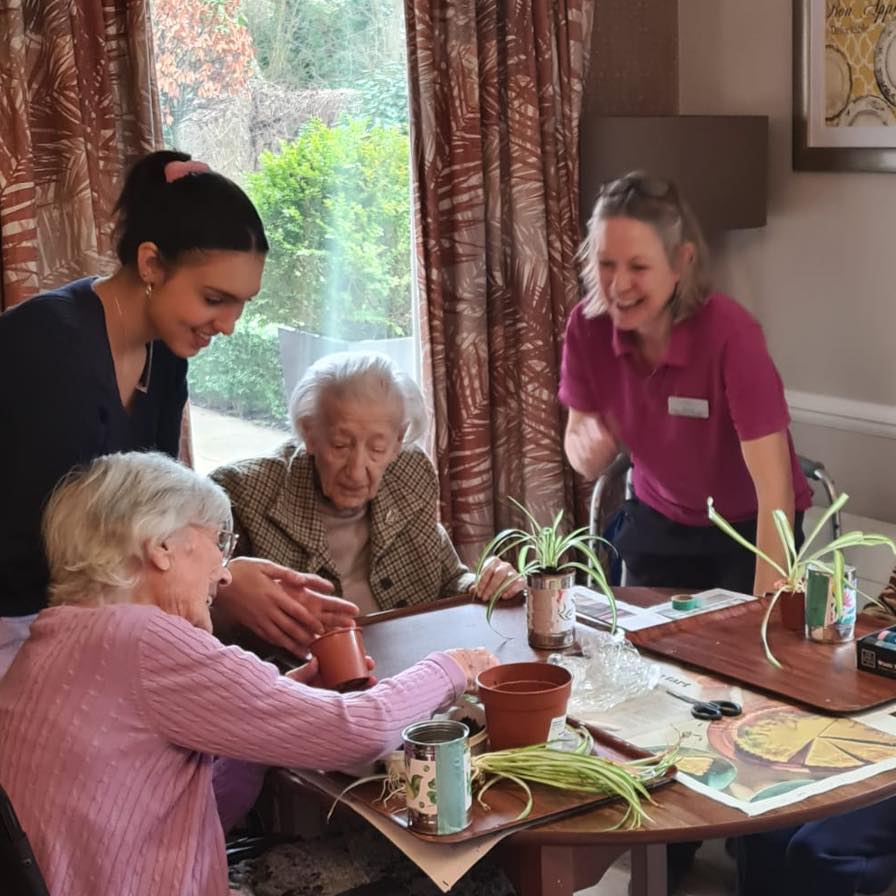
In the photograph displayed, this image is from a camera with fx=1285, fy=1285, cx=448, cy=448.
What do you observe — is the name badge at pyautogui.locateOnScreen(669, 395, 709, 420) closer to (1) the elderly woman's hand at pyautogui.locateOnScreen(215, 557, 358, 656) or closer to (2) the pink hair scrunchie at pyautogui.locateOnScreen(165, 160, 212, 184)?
(1) the elderly woman's hand at pyautogui.locateOnScreen(215, 557, 358, 656)

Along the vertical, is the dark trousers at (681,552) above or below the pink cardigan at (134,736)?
below

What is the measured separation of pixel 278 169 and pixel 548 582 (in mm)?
1790

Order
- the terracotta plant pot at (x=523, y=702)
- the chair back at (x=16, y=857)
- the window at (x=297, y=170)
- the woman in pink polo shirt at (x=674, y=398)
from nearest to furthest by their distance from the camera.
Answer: the chair back at (x=16, y=857) → the terracotta plant pot at (x=523, y=702) → the woman in pink polo shirt at (x=674, y=398) → the window at (x=297, y=170)

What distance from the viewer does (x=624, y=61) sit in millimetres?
3895

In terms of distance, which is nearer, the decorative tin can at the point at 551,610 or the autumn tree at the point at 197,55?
the decorative tin can at the point at 551,610

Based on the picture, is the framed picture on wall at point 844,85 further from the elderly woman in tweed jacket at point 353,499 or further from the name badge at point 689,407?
the elderly woman in tweed jacket at point 353,499

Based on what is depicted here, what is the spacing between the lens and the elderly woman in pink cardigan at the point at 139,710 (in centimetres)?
153

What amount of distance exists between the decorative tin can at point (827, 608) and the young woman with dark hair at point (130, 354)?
74 centimetres

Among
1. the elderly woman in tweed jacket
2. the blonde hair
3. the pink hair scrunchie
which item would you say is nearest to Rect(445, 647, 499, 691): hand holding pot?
the elderly woman in tweed jacket

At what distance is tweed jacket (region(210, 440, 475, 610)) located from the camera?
7.97 ft

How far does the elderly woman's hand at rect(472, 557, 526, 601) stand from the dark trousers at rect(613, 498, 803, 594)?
47 cm

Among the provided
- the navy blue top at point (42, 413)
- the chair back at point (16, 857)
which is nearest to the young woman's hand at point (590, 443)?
the navy blue top at point (42, 413)

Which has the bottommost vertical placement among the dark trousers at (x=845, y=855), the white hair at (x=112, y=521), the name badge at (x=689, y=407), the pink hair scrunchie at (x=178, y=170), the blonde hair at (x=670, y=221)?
the dark trousers at (x=845, y=855)

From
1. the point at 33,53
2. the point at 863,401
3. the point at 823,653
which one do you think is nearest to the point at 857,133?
the point at 863,401
